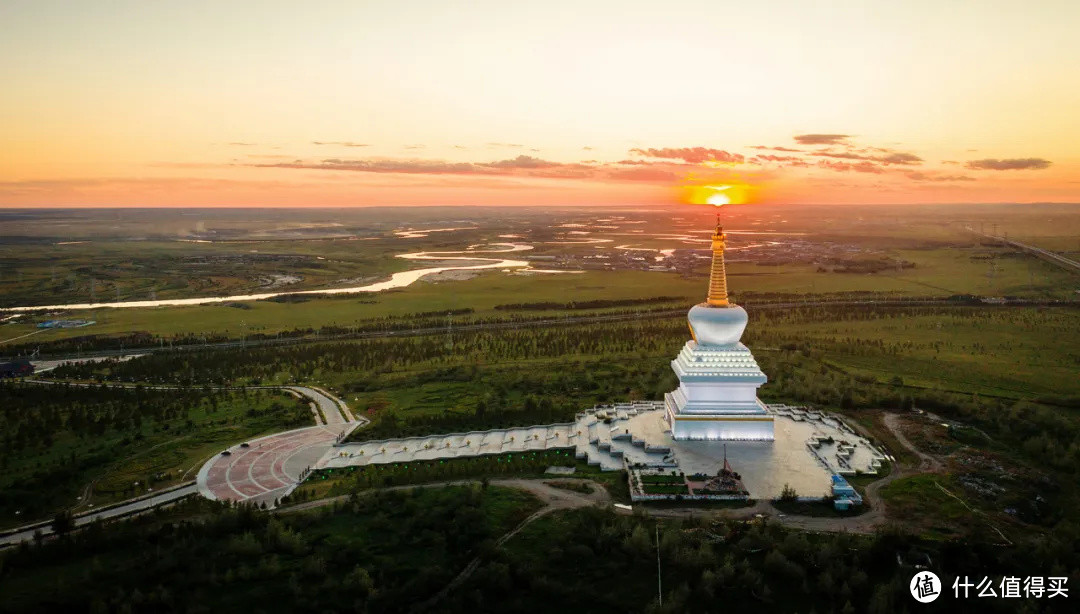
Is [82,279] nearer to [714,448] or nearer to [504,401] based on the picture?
[504,401]

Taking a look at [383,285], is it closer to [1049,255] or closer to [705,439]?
[705,439]

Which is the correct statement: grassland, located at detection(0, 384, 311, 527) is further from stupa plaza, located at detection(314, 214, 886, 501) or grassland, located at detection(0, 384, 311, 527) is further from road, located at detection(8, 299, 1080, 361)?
road, located at detection(8, 299, 1080, 361)

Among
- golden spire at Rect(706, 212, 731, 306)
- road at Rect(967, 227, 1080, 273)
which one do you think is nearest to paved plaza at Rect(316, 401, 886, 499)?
golden spire at Rect(706, 212, 731, 306)

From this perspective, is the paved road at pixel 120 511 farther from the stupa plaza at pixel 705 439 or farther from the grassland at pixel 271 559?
the stupa plaza at pixel 705 439

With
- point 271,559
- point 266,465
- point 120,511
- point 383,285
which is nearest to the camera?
point 271,559

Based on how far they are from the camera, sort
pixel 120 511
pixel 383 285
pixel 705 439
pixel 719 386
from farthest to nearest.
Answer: pixel 383 285 → pixel 719 386 → pixel 705 439 → pixel 120 511

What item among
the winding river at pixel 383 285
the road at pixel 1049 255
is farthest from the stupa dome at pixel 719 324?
the road at pixel 1049 255
